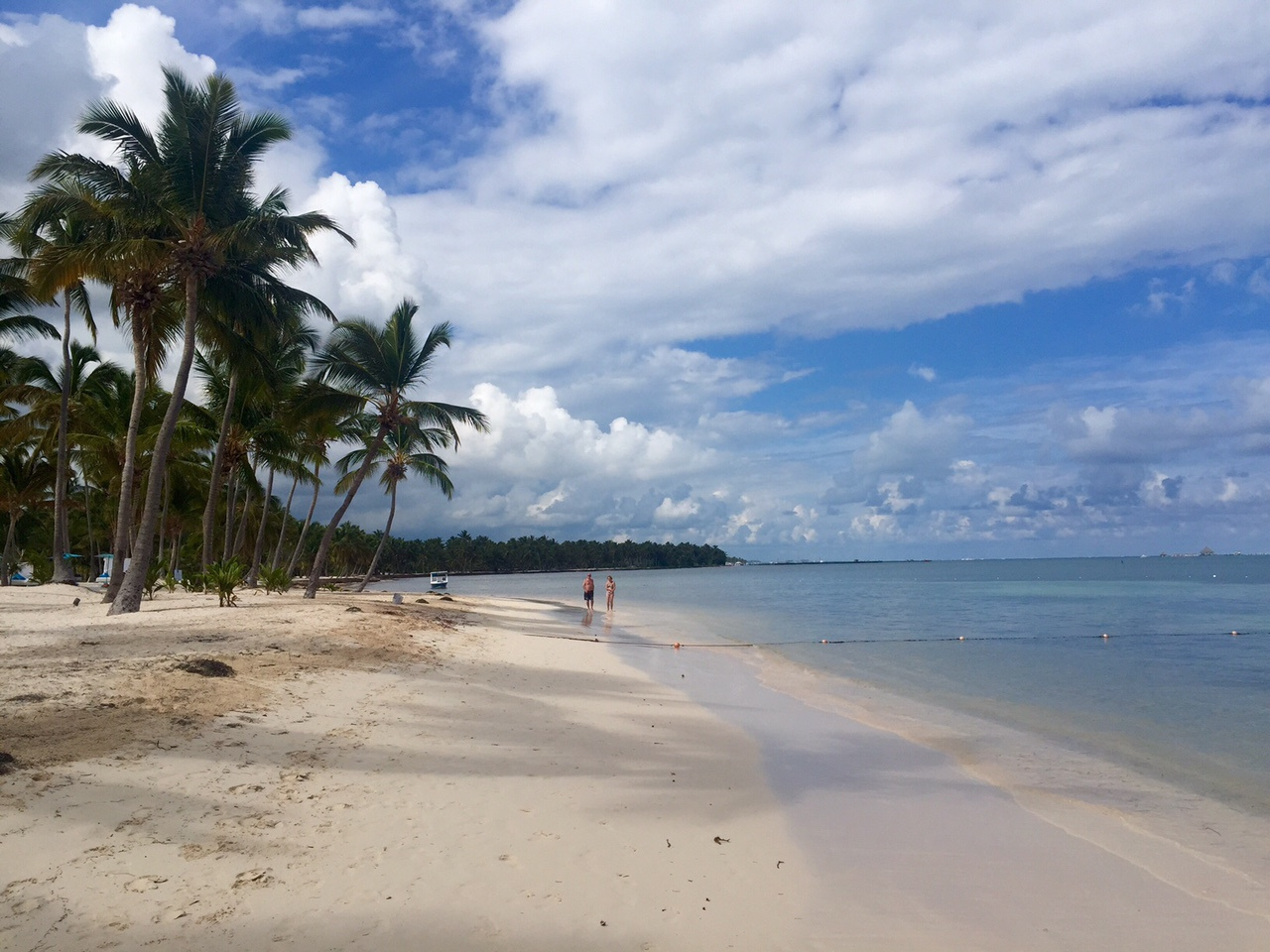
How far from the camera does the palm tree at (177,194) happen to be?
48.8 ft

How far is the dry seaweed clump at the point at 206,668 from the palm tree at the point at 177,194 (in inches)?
276

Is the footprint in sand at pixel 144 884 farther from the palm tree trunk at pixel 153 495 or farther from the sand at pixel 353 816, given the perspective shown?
the palm tree trunk at pixel 153 495

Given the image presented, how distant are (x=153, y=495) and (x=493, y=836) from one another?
40.0ft

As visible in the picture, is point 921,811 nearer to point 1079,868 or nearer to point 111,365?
point 1079,868

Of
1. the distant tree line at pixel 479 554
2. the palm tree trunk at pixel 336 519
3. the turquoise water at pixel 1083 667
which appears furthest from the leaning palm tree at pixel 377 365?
the distant tree line at pixel 479 554

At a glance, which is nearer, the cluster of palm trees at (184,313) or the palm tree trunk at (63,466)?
the cluster of palm trees at (184,313)

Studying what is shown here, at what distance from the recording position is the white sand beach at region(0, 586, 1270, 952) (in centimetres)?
422

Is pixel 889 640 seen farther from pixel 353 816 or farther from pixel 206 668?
pixel 353 816

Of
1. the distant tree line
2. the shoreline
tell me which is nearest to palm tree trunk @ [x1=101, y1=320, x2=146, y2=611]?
the shoreline

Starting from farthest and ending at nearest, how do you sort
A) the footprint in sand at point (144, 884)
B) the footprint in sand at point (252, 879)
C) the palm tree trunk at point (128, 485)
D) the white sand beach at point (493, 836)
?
1. the palm tree trunk at point (128, 485)
2. the footprint in sand at point (252, 879)
3. the white sand beach at point (493, 836)
4. the footprint in sand at point (144, 884)

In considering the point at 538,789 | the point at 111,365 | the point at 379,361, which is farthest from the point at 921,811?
the point at 111,365

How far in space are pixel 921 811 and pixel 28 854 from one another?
6516mm

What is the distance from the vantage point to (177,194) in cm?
1545

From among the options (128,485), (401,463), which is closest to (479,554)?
Answer: (401,463)
